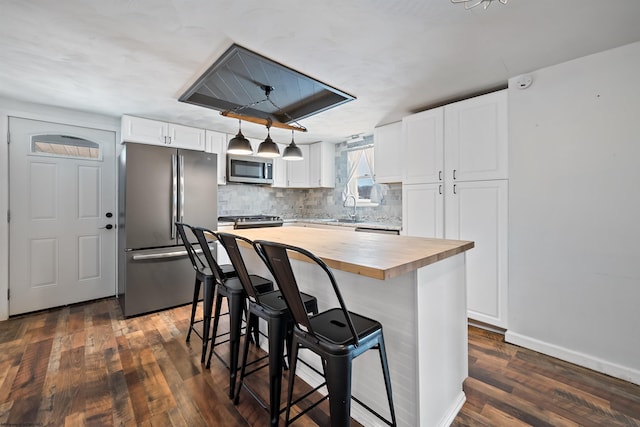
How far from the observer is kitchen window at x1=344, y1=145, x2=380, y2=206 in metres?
4.43

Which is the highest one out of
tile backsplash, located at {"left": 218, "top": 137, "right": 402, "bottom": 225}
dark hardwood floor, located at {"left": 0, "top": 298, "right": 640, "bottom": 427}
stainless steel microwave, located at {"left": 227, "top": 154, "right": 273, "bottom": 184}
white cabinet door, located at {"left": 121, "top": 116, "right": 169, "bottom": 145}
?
white cabinet door, located at {"left": 121, "top": 116, "right": 169, "bottom": 145}

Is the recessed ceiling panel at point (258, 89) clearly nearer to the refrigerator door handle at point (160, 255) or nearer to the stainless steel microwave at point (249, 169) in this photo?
the stainless steel microwave at point (249, 169)

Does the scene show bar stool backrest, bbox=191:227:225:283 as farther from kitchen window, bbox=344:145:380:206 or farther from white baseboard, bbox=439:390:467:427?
kitchen window, bbox=344:145:380:206

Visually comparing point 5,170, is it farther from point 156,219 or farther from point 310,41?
point 310,41

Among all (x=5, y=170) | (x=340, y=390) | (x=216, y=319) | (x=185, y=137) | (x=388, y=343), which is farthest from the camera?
(x=185, y=137)

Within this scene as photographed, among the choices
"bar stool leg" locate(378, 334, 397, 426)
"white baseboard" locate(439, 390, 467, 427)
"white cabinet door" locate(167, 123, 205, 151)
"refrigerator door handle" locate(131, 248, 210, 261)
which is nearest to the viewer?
"bar stool leg" locate(378, 334, 397, 426)

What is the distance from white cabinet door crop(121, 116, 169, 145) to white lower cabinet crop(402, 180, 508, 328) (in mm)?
3275

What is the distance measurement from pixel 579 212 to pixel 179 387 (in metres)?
3.08

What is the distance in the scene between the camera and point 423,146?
3.02m

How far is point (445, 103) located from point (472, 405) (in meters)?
2.70

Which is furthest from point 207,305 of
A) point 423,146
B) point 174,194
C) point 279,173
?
point 279,173

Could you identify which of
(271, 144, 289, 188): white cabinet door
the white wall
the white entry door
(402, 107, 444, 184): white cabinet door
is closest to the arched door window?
the white entry door

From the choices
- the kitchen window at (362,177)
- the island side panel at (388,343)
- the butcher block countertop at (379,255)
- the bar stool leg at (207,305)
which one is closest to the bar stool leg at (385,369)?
the island side panel at (388,343)

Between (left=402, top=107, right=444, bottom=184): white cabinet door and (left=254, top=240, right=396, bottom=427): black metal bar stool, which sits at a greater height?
(left=402, top=107, right=444, bottom=184): white cabinet door
